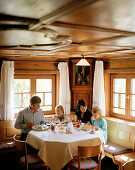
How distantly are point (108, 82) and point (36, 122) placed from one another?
2.89m

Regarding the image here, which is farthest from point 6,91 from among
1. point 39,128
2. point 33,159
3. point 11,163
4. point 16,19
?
point 16,19

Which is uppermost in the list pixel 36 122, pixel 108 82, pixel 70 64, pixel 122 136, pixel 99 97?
pixel 70 64

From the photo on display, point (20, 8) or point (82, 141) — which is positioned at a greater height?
point (20, 8)

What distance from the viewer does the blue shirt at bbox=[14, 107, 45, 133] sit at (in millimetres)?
4771

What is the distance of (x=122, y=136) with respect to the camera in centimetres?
555

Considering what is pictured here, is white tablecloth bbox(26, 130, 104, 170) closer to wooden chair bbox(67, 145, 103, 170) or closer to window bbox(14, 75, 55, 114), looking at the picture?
wooden chair bbox(67, 145, 103, 170)

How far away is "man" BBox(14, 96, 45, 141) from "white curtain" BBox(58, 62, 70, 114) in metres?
1.81

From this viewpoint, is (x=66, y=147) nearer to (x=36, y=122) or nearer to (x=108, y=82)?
(x=36, y=122)

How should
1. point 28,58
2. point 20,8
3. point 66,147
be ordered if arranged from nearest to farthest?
point 20,8 < point 66,147 < point 28,58

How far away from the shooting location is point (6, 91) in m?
5.93

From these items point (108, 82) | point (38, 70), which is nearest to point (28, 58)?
point (38, 70)

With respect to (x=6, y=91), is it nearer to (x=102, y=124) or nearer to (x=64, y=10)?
(x=102, y=124)

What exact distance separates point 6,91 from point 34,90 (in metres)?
1.03

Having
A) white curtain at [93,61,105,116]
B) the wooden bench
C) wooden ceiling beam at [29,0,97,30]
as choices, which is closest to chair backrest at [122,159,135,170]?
the wooden bench
